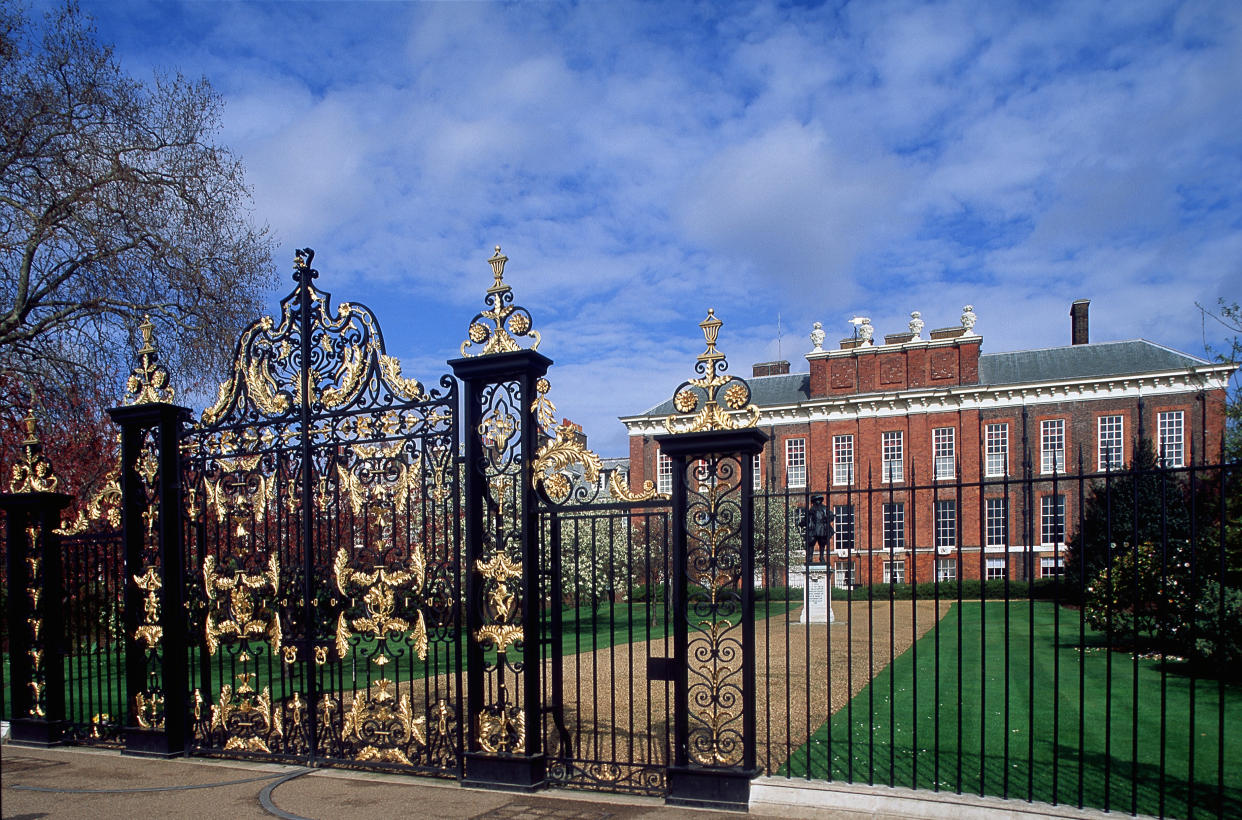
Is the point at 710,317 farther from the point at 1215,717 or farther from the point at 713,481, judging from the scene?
the point at 1215,717

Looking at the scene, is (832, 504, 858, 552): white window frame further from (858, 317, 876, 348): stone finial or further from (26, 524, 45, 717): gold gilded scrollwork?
(858, 317, 876, 348): stone finial

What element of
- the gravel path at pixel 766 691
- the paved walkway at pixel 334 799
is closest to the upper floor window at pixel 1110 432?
the gravel path at pixel 766 691

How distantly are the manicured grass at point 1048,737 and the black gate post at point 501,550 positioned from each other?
197cm

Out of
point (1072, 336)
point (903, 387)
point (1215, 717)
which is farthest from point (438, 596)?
point (1072, 336)

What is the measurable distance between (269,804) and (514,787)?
5.66 feet

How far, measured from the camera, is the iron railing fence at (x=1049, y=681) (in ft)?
16.8

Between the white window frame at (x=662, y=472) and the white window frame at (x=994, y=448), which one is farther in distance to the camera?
the white window frame at (x=662, y=472)

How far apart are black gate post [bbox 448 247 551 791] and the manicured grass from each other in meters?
1.97

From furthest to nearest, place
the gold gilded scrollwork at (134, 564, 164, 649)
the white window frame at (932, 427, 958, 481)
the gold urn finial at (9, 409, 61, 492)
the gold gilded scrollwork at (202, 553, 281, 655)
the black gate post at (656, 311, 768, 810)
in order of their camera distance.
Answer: the white window frame at (932, 427, 958, 481)
the gold urn finial at (9, 409, 61, 492)
the gold gilded scrollwork at (134, 564, 164, 649)
the gold gilded scrollwork at (202, 553, 281, 655)
the black gate post at (656, 311, 768, 810)

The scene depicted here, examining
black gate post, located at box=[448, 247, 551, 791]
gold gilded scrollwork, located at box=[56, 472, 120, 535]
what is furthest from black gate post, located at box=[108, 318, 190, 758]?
black gate post, located at box=[448, 247, 551, 791]

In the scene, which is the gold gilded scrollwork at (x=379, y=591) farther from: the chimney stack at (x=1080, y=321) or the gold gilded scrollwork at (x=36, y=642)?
the chimney stack at (x=1080, y=321)

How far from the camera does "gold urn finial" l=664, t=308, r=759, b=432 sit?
6.26 m

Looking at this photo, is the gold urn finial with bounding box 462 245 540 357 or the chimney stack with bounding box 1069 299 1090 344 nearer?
the gold urn finial with bounding box 462 245 540 357

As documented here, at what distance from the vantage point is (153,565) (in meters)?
8.41
